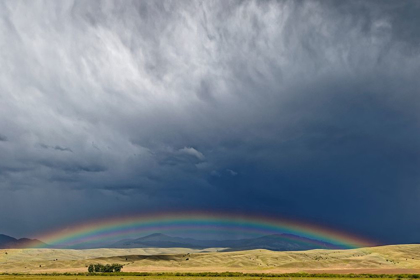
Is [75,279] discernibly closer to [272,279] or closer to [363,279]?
[272,279]

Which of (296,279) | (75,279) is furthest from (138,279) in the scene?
(296,279)

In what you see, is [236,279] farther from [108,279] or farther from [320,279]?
[108,279]

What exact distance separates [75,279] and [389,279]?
11717 centimetres

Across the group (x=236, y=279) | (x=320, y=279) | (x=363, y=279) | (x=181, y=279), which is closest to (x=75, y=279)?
(x=181, y=279)

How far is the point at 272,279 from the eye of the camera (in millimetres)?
139625

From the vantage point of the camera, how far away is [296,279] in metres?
140

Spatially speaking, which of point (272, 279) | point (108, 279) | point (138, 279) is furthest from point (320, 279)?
point (108, 279)

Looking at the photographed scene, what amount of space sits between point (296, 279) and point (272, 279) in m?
8.90

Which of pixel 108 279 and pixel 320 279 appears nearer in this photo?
pixel 320 279

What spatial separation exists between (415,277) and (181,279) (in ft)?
283

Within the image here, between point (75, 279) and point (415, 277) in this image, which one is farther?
point (75, 279)

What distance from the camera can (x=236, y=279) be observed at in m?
142

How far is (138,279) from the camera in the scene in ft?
475

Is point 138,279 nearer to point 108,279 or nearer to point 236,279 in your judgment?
point 108,279
